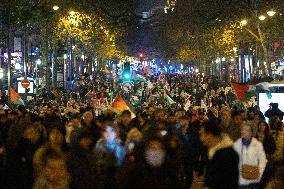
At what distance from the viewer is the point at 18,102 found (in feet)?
84.2

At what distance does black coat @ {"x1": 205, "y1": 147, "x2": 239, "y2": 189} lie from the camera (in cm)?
810

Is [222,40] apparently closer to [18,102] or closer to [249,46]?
[249,46]

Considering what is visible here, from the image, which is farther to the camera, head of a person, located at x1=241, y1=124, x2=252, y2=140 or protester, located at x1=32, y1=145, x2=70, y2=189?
head of a person, located at x1=241, y1=124, x2=252, y2=140

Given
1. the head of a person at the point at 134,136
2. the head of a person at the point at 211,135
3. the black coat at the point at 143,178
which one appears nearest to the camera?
the black coat at the point at 143,178

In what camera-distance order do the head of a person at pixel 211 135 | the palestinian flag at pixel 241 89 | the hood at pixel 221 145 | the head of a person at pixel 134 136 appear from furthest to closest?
the palestinian flag at pixel 241 89
the head of a person at pixel 134 136
the head of a person at pixel 211 135
the hood at pixel 221 145

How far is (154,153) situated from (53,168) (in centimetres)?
183

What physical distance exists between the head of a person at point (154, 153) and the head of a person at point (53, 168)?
63.0 inches

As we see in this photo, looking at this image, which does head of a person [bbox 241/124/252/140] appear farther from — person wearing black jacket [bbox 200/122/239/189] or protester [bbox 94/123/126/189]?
protester [bbox 94/123/126/189]

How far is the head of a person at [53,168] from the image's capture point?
22.6 ft

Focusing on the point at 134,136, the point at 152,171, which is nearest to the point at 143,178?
the point at 152,171

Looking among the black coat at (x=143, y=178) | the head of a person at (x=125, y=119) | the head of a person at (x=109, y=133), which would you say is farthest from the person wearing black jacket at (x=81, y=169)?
the head of a person at (x=125, y=119)

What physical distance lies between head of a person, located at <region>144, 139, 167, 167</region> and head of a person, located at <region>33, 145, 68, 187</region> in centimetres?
160

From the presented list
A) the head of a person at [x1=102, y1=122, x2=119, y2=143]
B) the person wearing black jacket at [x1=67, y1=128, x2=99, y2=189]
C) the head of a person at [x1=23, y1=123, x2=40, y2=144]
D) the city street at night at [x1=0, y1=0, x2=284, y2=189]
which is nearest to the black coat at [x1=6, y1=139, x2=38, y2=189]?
the city street at night at [x1=0, y1=0, x2=284, y2=189]

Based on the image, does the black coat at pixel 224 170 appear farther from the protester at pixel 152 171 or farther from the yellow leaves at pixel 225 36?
the yellow leaves at pixel 225 36
